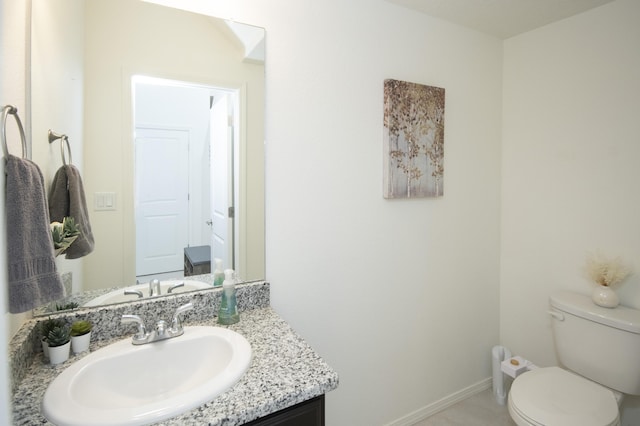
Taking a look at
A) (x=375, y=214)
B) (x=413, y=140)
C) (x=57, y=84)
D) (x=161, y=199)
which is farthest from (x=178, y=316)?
(x=413, y=140)

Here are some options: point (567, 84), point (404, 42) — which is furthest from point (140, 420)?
point (567, 84)

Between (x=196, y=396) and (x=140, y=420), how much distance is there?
4.9 inches

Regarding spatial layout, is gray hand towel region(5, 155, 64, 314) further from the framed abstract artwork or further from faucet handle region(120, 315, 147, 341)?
the framed abstract artwork

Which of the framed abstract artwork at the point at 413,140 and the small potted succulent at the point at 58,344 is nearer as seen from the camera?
the small potted succulent at the point at 58,344

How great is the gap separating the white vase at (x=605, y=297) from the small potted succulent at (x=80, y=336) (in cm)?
229

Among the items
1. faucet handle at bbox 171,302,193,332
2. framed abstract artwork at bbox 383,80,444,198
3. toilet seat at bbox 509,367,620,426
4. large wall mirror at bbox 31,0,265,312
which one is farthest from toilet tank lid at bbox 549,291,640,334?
faucet handle at bbox 171,302,193,332

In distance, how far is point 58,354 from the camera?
0.97m

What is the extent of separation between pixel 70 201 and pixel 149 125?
375 mm

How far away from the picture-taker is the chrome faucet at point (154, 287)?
4.13 feet

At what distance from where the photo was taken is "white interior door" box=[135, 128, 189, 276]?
123 centimetres

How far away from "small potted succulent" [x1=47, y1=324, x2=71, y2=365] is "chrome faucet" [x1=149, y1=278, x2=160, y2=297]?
0.29 m

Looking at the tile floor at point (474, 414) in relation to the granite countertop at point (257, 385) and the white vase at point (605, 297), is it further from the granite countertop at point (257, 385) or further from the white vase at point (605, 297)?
the granite countertop at point (257, 385)

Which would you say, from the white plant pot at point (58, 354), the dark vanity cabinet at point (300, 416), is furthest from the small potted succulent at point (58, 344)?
the dark vanity cabinet at point (300, 416)

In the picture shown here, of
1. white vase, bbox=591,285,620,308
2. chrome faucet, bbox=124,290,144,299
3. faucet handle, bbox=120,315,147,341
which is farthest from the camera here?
white vase, bbox=591,285,620,308
